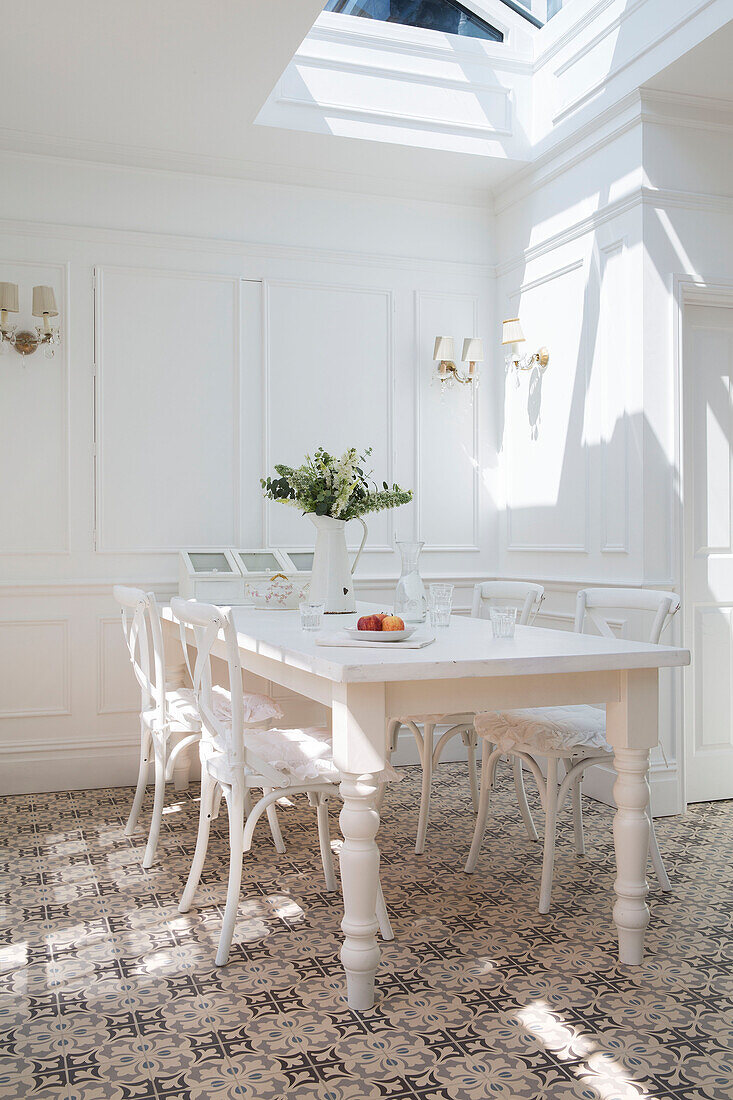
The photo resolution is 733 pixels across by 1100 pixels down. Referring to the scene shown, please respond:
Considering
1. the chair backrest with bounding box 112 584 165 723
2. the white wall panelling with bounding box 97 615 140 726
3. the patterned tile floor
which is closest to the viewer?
the patterned tile floor

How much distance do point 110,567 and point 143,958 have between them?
220 centimetres

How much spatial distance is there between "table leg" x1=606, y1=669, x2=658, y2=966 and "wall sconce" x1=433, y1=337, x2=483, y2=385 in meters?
2.77

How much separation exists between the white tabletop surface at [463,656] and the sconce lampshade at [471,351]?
7.73ft

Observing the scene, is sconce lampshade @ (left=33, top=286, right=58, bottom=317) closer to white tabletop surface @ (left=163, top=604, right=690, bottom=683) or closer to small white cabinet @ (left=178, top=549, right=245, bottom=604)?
small white cabinet @ (left=178, top=549, right=245, bottom=604)

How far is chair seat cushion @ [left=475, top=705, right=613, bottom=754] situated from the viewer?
2.67 metres

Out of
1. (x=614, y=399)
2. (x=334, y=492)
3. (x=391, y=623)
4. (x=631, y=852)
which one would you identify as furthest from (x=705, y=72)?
(x=631, y=852)

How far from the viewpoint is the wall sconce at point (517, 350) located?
14.7 feet

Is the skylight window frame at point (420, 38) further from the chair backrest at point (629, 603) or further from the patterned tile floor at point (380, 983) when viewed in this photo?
the patterned tile floor at point (380, 983)

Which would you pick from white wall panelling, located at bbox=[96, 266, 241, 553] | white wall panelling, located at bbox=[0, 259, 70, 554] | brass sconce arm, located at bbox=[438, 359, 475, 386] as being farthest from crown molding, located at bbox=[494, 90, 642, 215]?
white wall panelling, located at bbox=[0, 259, 70, 554]

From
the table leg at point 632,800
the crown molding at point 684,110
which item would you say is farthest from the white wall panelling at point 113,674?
the crown molding at point 684,110

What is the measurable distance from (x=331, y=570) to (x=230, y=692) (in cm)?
89

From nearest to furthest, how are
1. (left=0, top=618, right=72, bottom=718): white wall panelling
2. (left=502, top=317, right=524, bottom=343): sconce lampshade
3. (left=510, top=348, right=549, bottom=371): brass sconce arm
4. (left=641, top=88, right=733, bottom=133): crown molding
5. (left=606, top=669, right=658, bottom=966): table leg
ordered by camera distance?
(left=606, top=669, right=658, bottom=966): table leg
(left=641, top=88, right=733, bottom=133): crown molding
(left=0, top=618, right=72, bottom=718): white wall panelling
(left=510, top=348, right=549, bottom=371): brass sconce arm
(left=502, top=317, right=524, bottom=343): sconce lampshade

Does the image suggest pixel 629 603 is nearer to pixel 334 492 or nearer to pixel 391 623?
pixel 391 623

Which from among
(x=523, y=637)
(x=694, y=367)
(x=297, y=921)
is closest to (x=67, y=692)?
(x=297, y=921)
